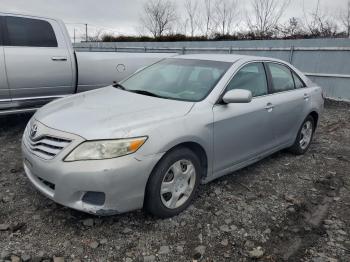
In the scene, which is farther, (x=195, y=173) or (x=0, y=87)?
(x=0, y=87)

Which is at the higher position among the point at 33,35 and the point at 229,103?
the point at 33,35

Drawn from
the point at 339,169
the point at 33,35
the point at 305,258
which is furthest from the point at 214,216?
the point at 33,35

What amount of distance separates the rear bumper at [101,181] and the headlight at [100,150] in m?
0.04

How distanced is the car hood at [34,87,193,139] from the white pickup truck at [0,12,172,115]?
185 cm

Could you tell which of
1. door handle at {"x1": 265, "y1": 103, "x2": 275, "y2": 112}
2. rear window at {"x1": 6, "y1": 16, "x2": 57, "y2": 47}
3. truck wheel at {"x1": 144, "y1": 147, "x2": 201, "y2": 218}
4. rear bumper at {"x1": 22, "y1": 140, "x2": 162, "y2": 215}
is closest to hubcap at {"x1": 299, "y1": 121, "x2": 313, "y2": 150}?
door handle at {"x1": 265, "y1": 103, "x2": 275, "y2": 112}

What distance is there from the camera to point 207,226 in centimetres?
304

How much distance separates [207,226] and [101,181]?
1.12 m

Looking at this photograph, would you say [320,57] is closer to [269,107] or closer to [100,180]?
[269,107]

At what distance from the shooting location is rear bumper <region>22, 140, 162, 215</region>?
8.36ft

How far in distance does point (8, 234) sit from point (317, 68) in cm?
940

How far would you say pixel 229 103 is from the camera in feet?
11.3

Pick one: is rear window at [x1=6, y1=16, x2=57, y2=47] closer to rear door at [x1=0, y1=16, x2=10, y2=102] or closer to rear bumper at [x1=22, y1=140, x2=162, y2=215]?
rear door at [x1=0, y1=16, x2=10, y2=102]

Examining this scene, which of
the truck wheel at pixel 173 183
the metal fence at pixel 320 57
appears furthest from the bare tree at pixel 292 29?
the truck wheel at pixel 173 183

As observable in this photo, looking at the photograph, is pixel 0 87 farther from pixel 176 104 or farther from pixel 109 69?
pixel 176 104
